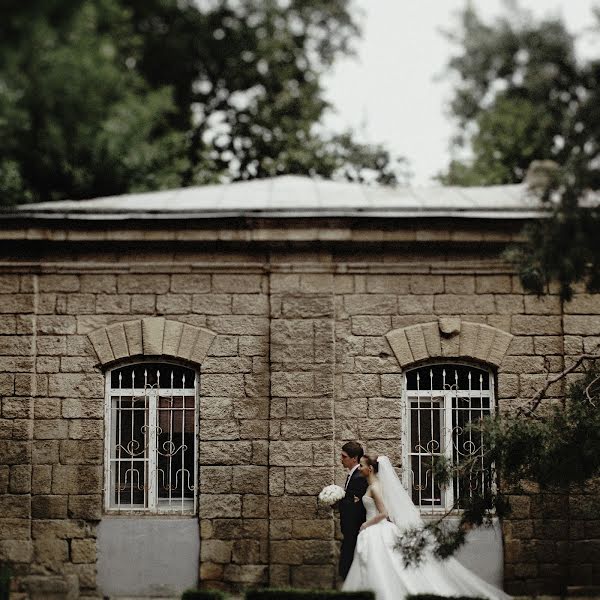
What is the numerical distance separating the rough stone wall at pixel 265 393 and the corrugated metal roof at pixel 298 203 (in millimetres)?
535

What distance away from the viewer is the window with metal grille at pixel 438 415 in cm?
940

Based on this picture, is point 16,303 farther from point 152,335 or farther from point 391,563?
point 391,563

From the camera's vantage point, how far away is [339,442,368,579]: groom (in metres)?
8.66

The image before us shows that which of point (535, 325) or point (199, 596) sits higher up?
point (535, 325)

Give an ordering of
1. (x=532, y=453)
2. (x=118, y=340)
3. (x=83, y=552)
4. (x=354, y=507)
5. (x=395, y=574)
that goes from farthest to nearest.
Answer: (x=118, y=340) → (x=83, y=552) → (x=354, y=507) → (x=395, y=574) → (x=532, y=453)

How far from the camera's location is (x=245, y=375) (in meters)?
9.34

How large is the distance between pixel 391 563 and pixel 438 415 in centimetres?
186

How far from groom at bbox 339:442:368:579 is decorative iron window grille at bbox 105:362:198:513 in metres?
1.68

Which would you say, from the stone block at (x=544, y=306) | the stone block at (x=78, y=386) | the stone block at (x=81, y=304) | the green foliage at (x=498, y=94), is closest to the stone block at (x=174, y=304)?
the stone block at (x=81, y=304)

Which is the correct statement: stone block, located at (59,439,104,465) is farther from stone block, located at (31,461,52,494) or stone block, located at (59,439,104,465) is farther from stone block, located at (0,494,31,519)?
stone block, located at (0,494,31,519)

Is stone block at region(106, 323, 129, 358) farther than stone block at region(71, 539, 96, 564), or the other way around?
stone block at region(106, 323, 129, 358)

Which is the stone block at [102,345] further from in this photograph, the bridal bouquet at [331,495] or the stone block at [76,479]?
the bridal bouquet at [331,495]

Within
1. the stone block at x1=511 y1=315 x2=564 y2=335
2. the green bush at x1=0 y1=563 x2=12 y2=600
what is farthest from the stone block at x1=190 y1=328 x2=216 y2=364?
the stone block at x1=511 y1=315 x2=564 y2=335

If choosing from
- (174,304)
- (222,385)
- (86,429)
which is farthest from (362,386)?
(86,429)
